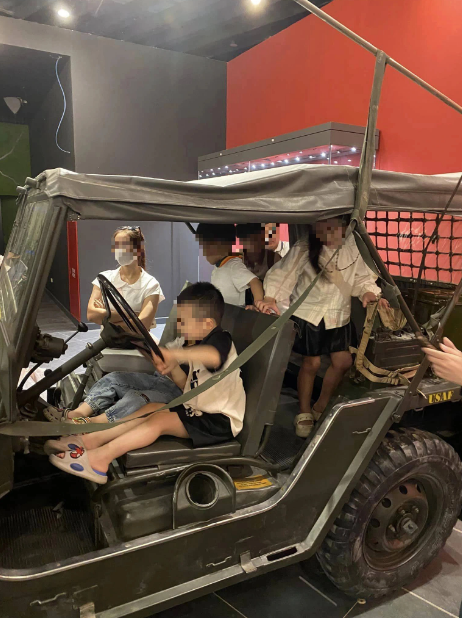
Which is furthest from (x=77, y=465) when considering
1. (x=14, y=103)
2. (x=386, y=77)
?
(x=14, y=103)

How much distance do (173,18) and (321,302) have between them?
20.3 feet

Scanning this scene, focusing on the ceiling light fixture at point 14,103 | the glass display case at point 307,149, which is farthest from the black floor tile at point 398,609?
the ceiling light fixture at point 14,103

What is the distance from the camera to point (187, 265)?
8469 millimetres

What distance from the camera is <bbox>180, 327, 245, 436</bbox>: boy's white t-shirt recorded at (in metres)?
2.08

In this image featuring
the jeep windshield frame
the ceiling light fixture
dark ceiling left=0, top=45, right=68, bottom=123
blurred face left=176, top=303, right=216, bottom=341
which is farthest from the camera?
the ceiling light fixture

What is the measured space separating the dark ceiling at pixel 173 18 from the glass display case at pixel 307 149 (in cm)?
183

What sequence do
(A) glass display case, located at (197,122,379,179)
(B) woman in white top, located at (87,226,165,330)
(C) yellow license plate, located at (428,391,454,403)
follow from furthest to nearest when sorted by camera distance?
1. (A) glass display case, located at (197,122,379,179)
2. (B) woman in white top, located at (87,226,165,330)
3. (C) yellow license plate, located at (428,391,454,403)

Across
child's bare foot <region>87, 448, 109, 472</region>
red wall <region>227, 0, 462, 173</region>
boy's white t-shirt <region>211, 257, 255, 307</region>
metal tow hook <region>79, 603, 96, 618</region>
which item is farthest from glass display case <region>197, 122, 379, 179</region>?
metal tow hook <region>79, 603, 96, 618</region>

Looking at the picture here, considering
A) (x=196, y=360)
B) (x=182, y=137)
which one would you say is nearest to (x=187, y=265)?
(x=182, y=137)

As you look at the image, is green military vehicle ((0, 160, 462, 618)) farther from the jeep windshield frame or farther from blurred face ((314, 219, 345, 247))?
blurred face ((314, 219, 345, 247))

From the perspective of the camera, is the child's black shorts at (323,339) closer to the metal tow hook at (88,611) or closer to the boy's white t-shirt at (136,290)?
the boy's white t-shirt at (136,290)

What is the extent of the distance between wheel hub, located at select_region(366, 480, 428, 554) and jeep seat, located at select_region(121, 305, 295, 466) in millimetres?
713

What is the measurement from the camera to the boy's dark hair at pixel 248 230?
9.33 feet

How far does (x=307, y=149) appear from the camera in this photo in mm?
5602
